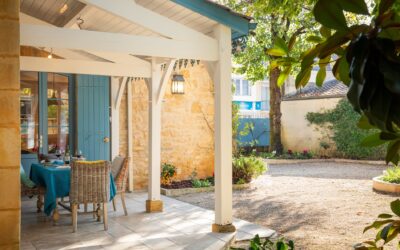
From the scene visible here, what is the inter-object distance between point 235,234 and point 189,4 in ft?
9.60

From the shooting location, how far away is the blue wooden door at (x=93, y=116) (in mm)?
8820

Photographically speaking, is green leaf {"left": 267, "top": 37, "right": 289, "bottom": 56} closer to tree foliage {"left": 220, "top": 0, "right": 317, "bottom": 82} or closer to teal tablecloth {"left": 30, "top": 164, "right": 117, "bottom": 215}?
teal tablecloth {"left": 30, "top": 164, "right": 117, "bottom": 215}

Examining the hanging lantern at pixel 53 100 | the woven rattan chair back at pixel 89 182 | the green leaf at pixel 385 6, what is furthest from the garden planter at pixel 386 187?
the green leaf at pixel 385 6

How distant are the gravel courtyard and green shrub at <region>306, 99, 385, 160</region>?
332 centimetres

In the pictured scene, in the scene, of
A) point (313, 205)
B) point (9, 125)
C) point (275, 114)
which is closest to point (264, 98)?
point (275, 114)

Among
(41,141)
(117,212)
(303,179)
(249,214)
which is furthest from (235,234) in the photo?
(303,179)

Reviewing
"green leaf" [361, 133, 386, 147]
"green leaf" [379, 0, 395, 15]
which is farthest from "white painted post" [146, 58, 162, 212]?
"green leaf" [379, 0, 395, 15]

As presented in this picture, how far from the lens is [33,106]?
8.47m

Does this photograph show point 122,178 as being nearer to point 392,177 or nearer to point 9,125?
point 9,125

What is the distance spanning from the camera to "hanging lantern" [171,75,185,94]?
949 centimetres

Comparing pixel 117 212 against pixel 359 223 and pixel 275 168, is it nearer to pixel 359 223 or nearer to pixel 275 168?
pixel 359 223

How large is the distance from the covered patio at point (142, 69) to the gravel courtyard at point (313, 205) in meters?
0.74

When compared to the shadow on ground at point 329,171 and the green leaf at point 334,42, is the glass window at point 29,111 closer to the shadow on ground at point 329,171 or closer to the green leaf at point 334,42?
the shadow on ground at point 329,171

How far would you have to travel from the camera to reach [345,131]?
1622 centimetres
